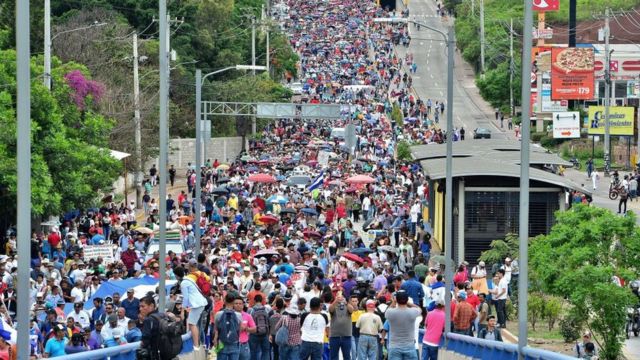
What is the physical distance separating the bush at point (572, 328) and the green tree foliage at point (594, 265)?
14 cm

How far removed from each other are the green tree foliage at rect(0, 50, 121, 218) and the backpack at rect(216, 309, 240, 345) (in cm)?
2049

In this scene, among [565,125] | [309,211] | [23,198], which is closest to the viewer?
[23,198]

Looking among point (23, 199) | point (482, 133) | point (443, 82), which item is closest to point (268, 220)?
point (23, 199)

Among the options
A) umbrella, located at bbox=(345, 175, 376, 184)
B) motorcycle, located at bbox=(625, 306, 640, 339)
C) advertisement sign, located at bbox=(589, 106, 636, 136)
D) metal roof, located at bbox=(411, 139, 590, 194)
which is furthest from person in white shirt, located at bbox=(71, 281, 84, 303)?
advertisement sign, located at bbox=(589, 106, 636, 136)

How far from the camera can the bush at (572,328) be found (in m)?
34.2

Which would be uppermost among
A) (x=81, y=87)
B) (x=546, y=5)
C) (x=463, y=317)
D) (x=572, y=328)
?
(x=546, y=5)

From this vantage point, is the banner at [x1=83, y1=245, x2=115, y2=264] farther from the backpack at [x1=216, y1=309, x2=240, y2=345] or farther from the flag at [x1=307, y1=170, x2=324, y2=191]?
the flag at [x1=307, y1=170, x2=324, y2=191]

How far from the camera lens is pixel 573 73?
3905 inches

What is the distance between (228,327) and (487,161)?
24649 millimetres

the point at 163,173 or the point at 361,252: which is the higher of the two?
the point at 163,173

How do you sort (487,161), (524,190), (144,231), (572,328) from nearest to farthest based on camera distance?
(524,190) → (572,328) → (144,231) → (487,161)

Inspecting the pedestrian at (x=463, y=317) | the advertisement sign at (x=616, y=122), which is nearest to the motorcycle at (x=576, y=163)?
the advertisement sign at (x=616, y=122)

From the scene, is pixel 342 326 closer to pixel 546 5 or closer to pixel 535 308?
pixel 535 308

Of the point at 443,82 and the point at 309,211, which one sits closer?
the point at 309,211
